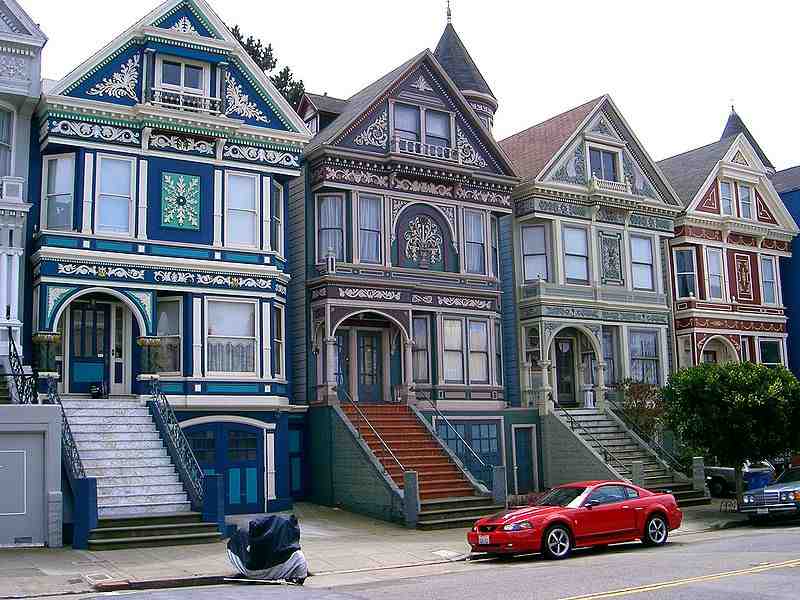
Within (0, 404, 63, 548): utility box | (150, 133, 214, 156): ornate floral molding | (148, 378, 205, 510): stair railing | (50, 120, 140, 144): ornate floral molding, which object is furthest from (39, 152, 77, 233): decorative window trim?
(0, 404, 63, 548): utility box

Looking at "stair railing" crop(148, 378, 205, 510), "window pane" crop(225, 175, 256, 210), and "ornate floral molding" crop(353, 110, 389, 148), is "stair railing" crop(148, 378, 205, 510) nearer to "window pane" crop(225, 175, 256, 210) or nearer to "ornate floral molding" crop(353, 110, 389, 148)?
"window pane" crop(225, 175, 256, 210)

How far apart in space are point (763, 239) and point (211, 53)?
2388 cm

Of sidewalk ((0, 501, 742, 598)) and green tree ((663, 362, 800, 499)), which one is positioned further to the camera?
green tree ((663, 362, 800, 499))

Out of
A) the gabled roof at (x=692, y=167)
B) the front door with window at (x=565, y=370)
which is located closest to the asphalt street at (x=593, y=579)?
the front door with window at (x=565, y=370)

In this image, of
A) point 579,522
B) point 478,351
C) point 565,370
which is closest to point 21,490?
point 579,522

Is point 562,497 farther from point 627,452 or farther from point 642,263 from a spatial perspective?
point 642,263

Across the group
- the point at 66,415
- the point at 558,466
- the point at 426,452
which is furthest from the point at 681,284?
the point at 66,415

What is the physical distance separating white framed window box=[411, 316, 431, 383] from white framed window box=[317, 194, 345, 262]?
3425 millimetres

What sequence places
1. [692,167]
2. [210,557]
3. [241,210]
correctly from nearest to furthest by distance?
[210,557] → [241,210] → [692,167]

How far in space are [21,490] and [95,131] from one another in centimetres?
982

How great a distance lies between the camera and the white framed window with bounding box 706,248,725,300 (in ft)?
124

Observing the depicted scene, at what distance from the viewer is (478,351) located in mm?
31672

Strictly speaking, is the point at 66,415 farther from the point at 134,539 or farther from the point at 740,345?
the point at 740,345

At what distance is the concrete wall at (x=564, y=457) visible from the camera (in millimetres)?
29688
